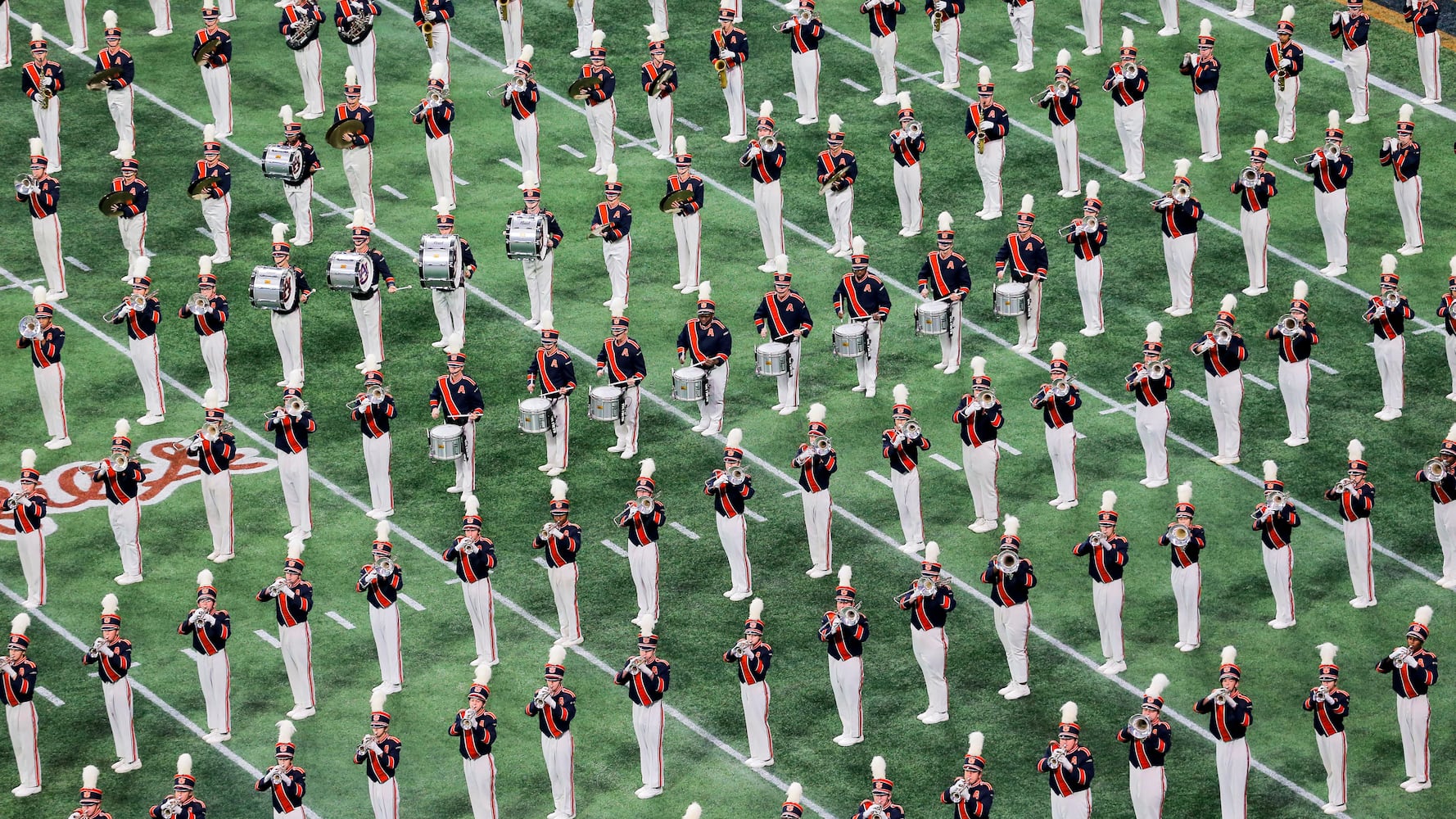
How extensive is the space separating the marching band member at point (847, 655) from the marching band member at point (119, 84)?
15.0 m

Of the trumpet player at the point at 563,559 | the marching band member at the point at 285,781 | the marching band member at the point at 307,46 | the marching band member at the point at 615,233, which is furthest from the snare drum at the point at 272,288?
the marching band member at the point at 285,781

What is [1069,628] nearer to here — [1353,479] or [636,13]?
[1353,479]

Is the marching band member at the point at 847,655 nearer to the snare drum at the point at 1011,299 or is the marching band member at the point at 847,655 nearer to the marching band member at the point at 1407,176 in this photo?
the snare drum at the point at 1011,299

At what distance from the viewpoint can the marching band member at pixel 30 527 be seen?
107ft

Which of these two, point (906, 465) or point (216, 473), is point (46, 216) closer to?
point (216, 473)

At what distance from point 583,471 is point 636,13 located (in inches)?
452

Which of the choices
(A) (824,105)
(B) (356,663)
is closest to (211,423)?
(B) (356,663)

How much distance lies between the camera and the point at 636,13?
4450 cm

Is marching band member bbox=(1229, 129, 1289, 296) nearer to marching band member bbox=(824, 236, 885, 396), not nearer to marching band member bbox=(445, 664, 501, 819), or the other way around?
marching band member bbox=(824, 236, 885, 396)

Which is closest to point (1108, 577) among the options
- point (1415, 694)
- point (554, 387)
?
point (1415, 694)

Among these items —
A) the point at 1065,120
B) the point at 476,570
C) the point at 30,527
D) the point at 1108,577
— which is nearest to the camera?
the point at 1108,577

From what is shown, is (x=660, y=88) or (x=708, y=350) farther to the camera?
(x=660, y=88)

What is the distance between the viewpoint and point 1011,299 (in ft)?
118

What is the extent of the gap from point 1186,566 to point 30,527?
1244 centimetres
